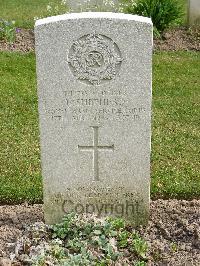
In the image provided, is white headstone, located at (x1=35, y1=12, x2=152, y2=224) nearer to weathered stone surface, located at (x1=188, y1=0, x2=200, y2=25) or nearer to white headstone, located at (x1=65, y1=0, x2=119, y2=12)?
white headstone, located at (x1=65, y1=0, x2=119, y2=12)

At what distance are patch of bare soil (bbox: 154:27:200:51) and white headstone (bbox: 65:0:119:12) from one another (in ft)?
3.57

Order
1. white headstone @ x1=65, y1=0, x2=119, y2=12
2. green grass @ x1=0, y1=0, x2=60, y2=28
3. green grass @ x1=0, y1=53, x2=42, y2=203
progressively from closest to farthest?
1. green grass @ x1=0, y1=53, x2=42, y2=203
2. white headstone @ x1=65, y1=0, x2=119, y2=12
3. green grass @ x1=0, y1=0, x2=60, y2=28

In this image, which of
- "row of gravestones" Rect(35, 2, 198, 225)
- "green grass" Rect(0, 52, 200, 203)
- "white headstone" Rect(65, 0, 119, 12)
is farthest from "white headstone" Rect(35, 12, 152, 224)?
"white headstone" Rect(65, 0, 119, 12)

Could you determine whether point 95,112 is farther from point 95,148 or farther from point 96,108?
point 95,148

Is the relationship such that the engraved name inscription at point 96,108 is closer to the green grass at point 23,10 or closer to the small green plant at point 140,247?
the small green plant at point 140,247

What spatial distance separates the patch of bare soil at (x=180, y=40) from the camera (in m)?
10.2

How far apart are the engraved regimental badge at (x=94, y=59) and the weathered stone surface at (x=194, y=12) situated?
6731 millimetres

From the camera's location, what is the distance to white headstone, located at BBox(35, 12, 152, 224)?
4.25 meters

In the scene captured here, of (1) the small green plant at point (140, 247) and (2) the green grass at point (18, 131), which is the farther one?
(2) the green grass at point (18, 131)

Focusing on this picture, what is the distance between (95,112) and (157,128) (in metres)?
2.78

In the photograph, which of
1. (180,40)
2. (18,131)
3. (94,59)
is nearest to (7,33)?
(180,40)

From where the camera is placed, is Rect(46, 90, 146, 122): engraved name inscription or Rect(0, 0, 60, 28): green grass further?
Rect(0, 0, 60, 28): green grass

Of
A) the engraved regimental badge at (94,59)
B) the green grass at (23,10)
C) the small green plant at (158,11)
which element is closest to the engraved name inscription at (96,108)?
the engraved regimental badge at (94,59)

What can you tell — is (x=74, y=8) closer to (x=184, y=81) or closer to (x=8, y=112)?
(x=184, y=81)
